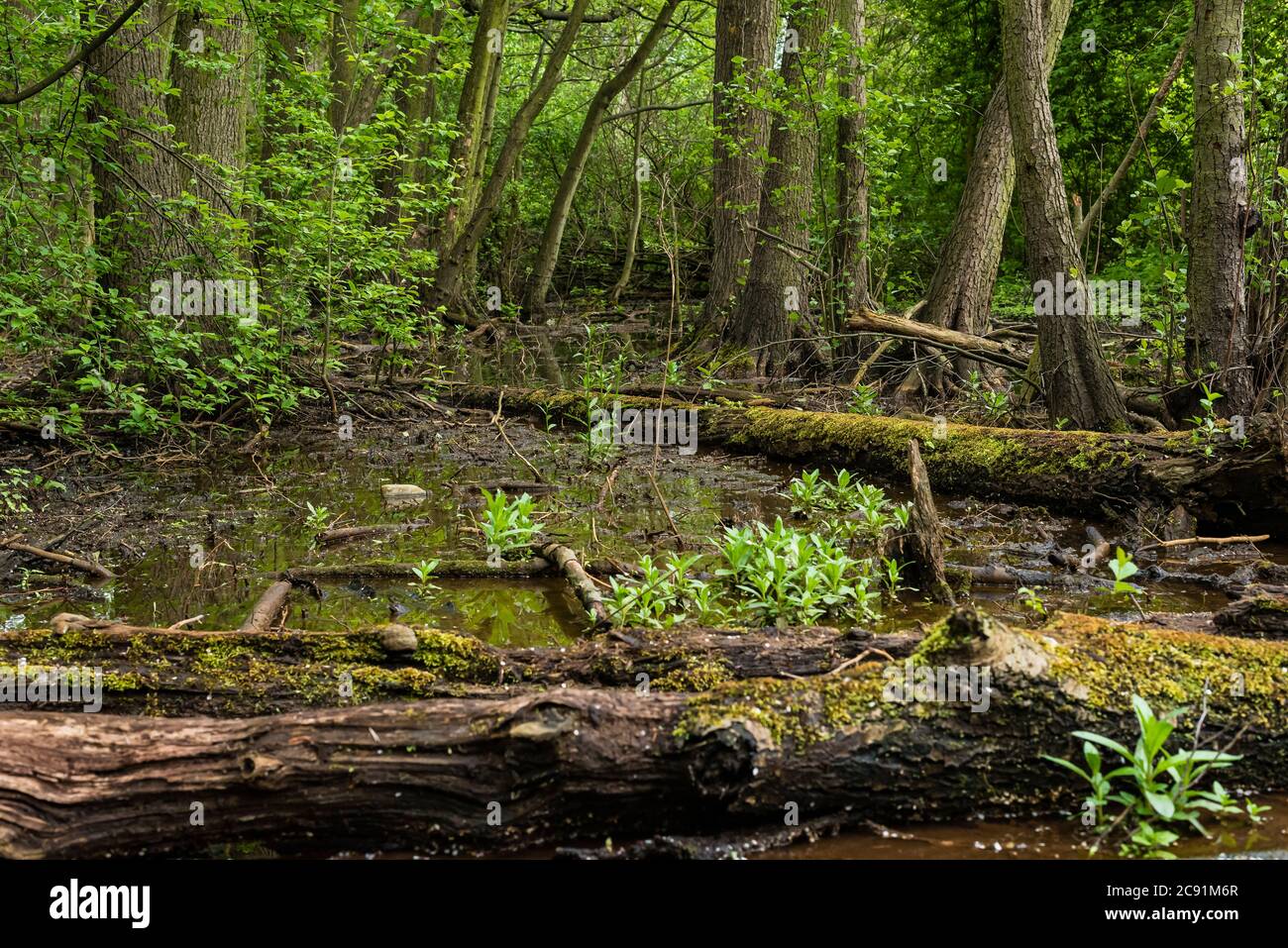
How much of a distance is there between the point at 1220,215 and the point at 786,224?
19.2ft

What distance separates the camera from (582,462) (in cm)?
871

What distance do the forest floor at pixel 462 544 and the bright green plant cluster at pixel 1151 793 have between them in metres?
0.08

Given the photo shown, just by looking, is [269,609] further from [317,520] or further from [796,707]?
[796,707]

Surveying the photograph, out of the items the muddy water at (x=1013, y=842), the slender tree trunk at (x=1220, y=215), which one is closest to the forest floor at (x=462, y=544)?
the muddy water at (x=1013, y=842)

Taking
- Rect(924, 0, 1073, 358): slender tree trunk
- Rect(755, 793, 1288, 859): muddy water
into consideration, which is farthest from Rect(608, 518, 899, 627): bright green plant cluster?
Rect(924, 0, 1073, 358): slender tree trunk

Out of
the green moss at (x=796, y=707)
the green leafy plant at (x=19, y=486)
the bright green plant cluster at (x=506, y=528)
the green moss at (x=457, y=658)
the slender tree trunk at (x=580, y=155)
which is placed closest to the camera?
the green moss at (x=796, y=707)

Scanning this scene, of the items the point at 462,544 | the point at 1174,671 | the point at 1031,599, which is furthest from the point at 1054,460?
the point at 462,544

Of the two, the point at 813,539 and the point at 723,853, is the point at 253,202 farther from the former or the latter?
the point at 723,853

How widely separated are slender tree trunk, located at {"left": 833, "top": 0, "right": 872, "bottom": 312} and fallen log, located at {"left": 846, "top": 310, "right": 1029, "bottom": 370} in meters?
0.69

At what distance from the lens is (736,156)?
1268cm

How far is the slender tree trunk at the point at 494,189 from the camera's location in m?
17.0

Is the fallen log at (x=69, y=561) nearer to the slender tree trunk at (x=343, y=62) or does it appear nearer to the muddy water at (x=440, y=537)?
the muddy water at (x=440, y=537)

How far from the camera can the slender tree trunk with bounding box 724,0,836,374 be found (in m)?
11.0

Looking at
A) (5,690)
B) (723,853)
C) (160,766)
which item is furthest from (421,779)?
(5,690)
